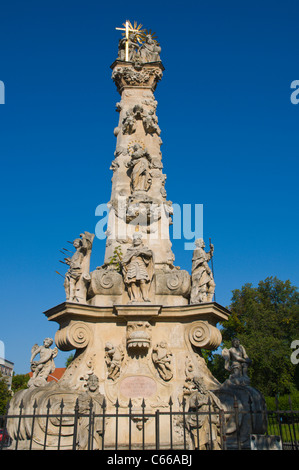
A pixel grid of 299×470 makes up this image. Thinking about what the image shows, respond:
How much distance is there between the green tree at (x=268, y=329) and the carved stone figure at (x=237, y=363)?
74.9 ft

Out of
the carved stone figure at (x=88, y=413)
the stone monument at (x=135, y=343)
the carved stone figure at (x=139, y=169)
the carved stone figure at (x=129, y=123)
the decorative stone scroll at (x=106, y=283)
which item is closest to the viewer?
the carved stone figure at (x=88, y=413)

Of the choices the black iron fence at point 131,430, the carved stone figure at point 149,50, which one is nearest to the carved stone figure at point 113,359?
the black iron fence at point 131,430

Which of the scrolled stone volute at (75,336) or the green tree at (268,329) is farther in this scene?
the green tree at (268,329)

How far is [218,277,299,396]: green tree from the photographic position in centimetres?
3061

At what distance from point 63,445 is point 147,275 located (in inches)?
145

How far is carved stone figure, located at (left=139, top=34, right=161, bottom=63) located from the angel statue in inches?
383

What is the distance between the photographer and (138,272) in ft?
29.3

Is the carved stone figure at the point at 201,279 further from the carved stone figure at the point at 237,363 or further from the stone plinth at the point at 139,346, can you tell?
the carved stone figure at the point at 237,363

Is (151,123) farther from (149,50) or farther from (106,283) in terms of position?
(106,283)

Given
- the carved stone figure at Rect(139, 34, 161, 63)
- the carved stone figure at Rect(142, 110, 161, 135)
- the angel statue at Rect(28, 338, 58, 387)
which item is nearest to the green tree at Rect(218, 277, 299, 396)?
the carved stone figure at Rect(142, 110, 161, 135)

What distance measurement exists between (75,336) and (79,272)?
56.8 inches

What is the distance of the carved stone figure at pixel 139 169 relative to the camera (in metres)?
11.3

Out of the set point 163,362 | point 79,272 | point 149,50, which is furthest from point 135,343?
point 149,50
